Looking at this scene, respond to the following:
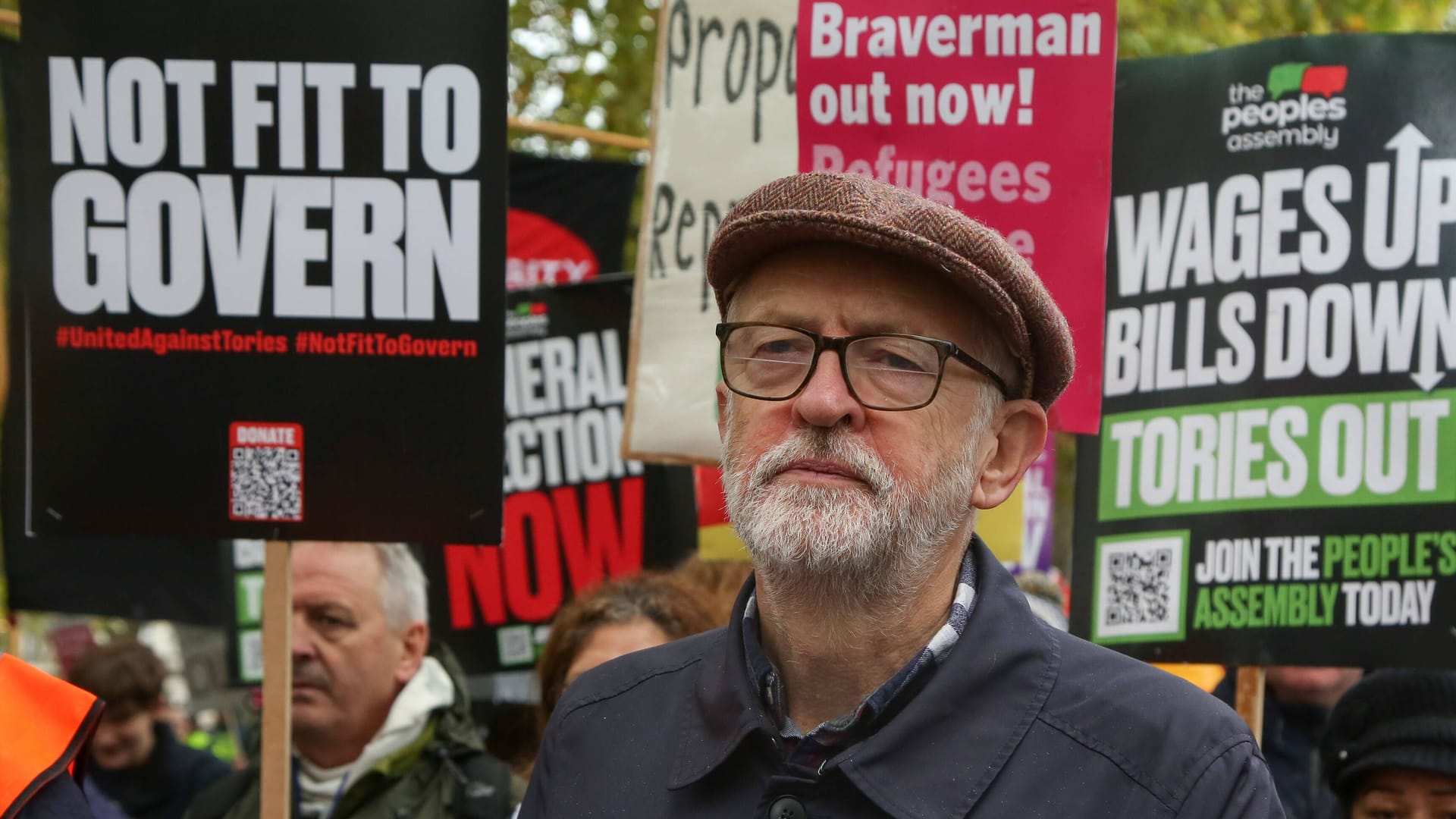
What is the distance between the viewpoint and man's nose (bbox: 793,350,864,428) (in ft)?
6.45

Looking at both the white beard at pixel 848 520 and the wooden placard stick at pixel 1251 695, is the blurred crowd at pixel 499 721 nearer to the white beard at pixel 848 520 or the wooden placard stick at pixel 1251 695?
the wooden placard stick at pixel 1251 695

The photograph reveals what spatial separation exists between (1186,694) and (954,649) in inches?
10.7

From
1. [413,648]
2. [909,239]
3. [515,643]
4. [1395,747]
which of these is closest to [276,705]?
[413,648]

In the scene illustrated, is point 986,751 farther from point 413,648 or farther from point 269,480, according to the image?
point 413,648

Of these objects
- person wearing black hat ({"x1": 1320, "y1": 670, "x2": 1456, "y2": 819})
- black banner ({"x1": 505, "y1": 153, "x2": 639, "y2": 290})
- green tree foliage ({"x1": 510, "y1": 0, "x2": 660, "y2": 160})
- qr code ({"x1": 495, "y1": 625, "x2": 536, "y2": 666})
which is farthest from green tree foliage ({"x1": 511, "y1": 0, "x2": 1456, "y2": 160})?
person wearing black hat ({"x1": 1320, "y1": 670, "x2": 1456, "y2": 819})

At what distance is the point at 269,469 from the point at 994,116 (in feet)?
5.65

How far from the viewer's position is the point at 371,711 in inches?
167

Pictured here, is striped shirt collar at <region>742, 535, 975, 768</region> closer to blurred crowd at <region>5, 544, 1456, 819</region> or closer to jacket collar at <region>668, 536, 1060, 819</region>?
jacket collar at <region>668, 536, 1060, 819</region>

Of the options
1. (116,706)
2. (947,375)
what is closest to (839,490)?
(947,375)

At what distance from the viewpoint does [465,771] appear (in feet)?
13.1

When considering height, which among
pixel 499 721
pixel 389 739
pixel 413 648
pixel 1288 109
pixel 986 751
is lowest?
pixel 499 721

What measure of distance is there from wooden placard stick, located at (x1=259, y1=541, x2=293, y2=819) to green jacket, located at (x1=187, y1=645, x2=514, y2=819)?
865 mm

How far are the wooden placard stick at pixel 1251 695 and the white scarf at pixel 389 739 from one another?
1.95 meters

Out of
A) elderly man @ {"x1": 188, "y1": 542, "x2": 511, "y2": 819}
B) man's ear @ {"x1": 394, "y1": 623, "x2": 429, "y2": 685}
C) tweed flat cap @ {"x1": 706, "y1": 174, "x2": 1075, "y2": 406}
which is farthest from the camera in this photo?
man's ear @ {"x1": 394, "y1": 623, "x2": 429, "y2": 685}
